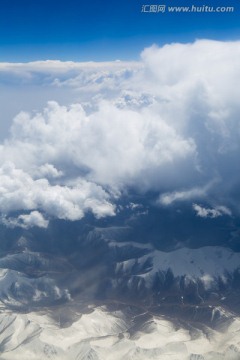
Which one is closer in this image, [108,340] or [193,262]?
[108,340]

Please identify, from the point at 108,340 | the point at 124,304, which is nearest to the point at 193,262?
the point at 124,304

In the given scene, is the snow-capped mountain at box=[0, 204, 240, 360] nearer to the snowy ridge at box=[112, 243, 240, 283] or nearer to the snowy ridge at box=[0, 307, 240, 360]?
the snowy ridge at box=[0, 307, 240, 360]

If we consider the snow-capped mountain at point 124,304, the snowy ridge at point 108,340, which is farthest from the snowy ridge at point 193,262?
the snowy ridge at point 108,340

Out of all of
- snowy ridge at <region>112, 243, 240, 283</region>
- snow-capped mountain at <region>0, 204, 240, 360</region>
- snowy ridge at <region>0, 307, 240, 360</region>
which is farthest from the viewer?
snowy ridge at <region>112, 243, 240, 283</region>

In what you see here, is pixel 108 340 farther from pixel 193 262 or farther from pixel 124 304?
pixel 193 262

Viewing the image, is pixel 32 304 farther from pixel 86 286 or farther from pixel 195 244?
pixel 195 244

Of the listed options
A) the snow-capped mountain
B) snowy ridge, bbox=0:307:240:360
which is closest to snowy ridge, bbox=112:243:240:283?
the snow-capped mountain

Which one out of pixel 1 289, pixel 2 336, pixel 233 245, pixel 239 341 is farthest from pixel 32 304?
pixel 233 245

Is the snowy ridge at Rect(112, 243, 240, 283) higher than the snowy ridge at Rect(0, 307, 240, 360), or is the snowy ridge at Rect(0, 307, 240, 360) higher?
the snowy ridge at Rect(112, 243, 240, 283)

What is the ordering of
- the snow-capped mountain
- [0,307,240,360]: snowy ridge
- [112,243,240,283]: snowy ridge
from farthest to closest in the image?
[112,243,240,283]: snowy ridge < the snow-capped mountain < [0,307,240,360]: snowy ridge

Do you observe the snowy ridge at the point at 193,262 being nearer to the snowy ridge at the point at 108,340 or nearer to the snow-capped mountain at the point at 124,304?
the snow-capped mountain at the point at 124,304

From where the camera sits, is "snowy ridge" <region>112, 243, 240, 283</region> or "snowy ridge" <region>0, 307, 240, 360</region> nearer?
"snowy ridge" <region>0, 307, 240, 360</region>

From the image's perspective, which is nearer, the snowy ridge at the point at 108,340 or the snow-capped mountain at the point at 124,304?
the snowy ridge at the point at 108,340
